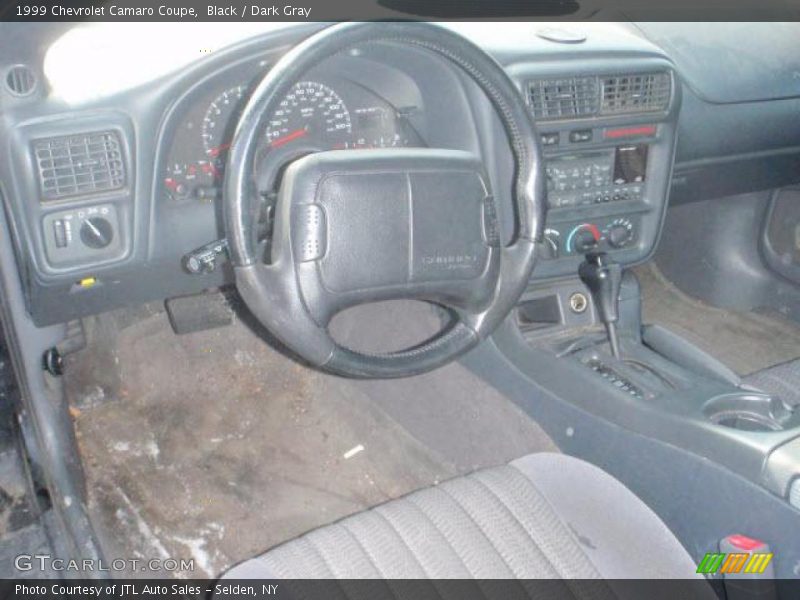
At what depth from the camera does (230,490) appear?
2244mm

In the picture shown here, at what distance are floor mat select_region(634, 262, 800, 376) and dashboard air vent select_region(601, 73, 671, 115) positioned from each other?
107 cm

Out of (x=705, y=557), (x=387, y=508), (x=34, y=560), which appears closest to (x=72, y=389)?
(x=34, y=560)

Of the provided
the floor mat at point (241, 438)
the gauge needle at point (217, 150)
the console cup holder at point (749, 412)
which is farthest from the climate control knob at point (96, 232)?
the console cup holder at point (749, 412)

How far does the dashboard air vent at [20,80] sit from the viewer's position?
1.48m

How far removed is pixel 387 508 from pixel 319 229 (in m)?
0.49

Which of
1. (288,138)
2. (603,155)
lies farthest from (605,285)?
(288,138)

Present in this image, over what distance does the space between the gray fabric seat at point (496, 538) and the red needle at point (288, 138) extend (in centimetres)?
75

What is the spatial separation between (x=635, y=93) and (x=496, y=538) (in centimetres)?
113

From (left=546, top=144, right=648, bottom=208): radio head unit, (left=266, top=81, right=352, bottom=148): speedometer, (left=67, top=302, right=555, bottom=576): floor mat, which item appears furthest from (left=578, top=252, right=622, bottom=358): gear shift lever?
(left=266, top=81, right=352, bottom=148): speedometer

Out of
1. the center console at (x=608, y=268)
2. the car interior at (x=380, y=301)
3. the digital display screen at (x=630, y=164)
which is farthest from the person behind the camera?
the digital display screen at (x=630, y=164)

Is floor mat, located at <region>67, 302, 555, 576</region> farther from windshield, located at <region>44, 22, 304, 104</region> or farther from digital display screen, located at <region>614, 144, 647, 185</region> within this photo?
windshield, located at <region>44, 22, 304, 104</region>

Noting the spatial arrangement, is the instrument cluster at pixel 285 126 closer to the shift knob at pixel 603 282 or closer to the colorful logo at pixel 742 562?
the shift knob at pixel 603 282

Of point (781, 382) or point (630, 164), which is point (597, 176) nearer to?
point (630, 164)

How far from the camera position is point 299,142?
1.80 meters
